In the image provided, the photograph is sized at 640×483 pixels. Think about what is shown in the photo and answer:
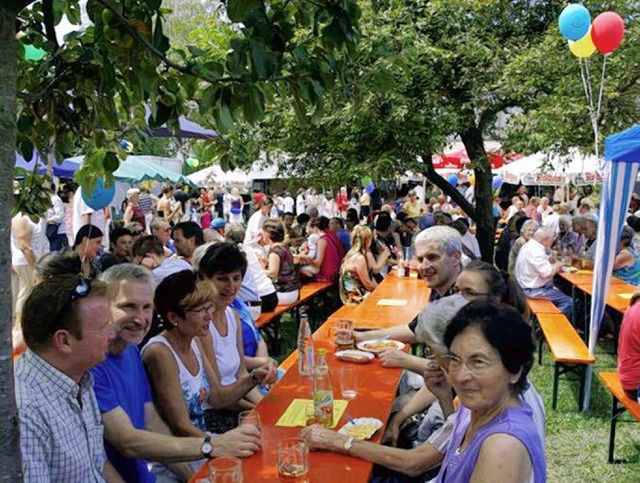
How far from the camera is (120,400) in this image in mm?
2529

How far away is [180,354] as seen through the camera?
301 centimetres

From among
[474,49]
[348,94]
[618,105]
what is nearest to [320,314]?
[474,49]

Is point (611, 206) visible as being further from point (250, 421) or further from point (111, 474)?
point (111, 474)

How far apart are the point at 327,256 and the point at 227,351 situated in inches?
211

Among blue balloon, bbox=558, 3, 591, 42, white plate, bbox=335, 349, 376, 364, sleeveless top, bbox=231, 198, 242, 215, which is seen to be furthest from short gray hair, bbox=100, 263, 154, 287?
sleeveless top, bbox=231, 198, 242, 215

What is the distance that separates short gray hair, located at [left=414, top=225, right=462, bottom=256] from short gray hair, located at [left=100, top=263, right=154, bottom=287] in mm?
1870

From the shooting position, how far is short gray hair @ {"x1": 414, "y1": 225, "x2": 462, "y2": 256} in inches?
152

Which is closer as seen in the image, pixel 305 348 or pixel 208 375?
pixel 208 375

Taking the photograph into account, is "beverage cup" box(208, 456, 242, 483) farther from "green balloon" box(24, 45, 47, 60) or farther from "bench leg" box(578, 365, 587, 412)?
"bench leg" box(578, 365, 587, 412)

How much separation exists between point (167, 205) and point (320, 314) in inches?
318

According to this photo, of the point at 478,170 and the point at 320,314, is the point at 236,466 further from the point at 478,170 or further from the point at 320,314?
the point at 478,170

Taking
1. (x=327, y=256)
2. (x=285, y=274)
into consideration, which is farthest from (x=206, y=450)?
(x=327, y=256)

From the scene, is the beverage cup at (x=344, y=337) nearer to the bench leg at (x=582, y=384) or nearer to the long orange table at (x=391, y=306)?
the long orange table at (x=391, y=306)

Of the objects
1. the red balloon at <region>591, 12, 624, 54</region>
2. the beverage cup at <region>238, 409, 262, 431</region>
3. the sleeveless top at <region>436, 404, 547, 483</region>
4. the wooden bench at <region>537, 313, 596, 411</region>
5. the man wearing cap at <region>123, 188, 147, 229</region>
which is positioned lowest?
the wooden bench at <region>537, 313, 596, 411</region>
